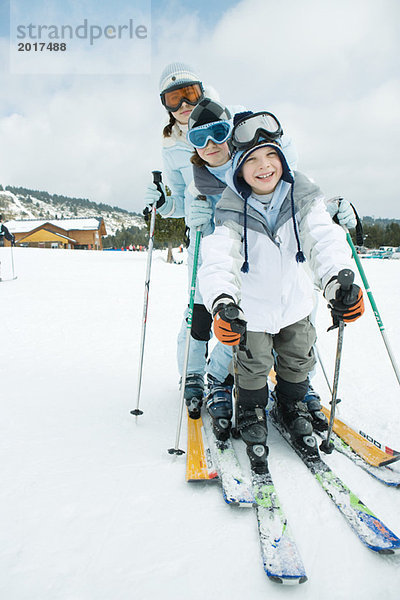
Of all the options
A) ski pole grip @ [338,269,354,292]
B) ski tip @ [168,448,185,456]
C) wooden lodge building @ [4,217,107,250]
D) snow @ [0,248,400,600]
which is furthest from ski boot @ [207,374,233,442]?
wooden lodge building @ [4,217,107,250]

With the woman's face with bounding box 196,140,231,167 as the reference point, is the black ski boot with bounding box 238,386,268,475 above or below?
below

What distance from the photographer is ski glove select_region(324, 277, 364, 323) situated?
73.9 inches

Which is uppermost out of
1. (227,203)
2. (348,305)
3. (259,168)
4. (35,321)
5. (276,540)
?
(259,168)

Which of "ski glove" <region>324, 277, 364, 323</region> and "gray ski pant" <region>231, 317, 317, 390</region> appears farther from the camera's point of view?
"gray ski pant" <region>231, 317, 317, 390</region>

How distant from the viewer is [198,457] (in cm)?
221

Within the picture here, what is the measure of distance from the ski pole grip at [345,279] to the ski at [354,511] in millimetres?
1063

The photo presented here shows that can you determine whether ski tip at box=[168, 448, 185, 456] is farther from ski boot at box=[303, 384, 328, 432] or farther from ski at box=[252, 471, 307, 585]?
ski boot at box=[303, 384, 328, 432]

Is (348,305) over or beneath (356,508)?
over

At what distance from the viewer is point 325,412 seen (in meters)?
2.85

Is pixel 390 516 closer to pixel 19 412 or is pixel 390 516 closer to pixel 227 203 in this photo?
pixel 227 203

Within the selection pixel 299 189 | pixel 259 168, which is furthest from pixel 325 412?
pixel 259 168

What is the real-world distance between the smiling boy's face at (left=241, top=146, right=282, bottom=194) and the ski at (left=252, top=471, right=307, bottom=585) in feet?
5.79

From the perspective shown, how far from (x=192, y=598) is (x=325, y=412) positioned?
1.86 meters

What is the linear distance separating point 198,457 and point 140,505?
Result: 1.62ft
